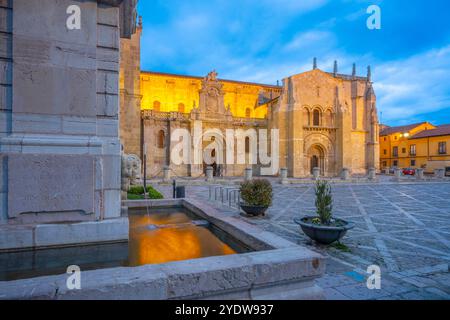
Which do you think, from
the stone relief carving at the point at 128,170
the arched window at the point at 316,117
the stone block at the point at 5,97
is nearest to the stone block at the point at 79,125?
the stone block at the point at 5,97

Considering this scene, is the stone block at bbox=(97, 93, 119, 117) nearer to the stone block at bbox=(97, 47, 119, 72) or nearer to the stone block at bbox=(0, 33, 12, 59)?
the stone block at bbox=(97, 47, 119, 72)

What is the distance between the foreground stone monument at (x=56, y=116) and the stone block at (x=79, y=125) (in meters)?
0.01

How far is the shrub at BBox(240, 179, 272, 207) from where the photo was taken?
24.7 feet

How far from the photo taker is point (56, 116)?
3.71 metres

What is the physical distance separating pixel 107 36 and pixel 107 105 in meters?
1.13

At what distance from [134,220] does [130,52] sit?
21.8 metres

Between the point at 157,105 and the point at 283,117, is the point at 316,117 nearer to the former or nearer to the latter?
the point at 283,117

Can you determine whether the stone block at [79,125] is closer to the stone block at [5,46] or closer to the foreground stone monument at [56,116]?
the foreground stone monument at [56,116]

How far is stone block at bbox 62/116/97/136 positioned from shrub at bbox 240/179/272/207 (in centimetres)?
483

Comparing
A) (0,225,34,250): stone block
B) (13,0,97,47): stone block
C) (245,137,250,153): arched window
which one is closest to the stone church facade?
(245,137,250,153): arched window

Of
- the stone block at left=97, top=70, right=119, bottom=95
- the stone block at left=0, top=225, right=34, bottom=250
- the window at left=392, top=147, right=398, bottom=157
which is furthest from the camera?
the window at left=392, top=147, right=398, bottom=157

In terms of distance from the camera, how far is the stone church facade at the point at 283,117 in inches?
1109

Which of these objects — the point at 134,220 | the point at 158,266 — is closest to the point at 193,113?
the point at 134,220

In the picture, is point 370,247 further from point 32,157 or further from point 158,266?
point 32,157
